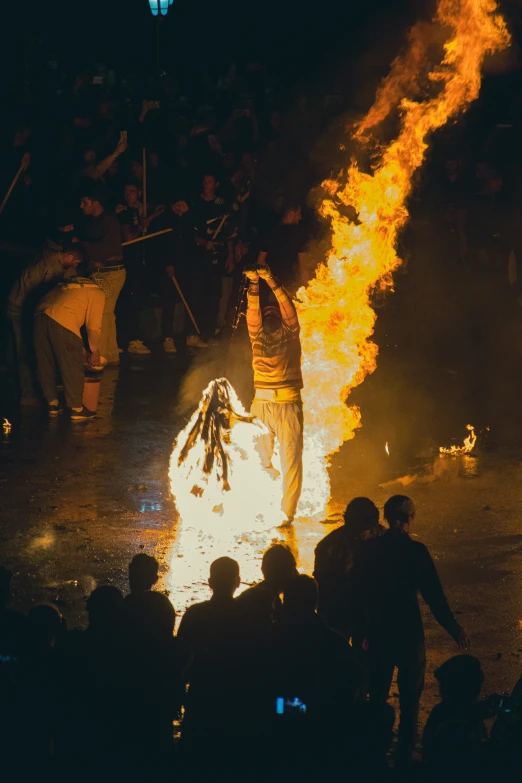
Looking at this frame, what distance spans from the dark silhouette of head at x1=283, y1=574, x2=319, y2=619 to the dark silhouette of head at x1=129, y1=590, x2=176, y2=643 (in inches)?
23.5

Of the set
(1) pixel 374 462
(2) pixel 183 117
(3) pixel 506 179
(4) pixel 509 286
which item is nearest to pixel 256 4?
(2) pixel 183 117

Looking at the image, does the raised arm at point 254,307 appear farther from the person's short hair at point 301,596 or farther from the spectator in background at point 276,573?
the person's short hair at point 301,596

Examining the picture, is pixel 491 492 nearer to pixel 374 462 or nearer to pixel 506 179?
pixel 374 462

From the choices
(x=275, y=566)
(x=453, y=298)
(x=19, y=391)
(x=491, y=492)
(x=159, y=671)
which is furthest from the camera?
(x=453, y=298)

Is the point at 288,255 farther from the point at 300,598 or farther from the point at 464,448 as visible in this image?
the point at 300,598

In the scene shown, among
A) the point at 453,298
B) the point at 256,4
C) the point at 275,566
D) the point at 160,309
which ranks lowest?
the point at 275,566

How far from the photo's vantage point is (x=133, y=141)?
1881 centimetres

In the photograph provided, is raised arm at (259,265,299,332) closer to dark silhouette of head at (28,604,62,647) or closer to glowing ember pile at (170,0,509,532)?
glowing ember pile at (170,0,509,532)

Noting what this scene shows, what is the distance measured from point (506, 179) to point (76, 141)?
342 inches

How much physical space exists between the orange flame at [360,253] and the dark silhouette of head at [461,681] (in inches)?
209

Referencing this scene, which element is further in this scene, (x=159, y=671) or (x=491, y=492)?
(x=491, y=492)

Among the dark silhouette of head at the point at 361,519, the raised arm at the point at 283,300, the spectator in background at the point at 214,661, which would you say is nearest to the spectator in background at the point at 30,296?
the raised arm at the point at 283,300

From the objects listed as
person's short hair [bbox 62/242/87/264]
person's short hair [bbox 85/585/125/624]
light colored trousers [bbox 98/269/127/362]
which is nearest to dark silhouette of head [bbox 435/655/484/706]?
person's short hair [bbox 85/585/125/624]

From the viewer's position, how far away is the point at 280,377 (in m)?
9.59
